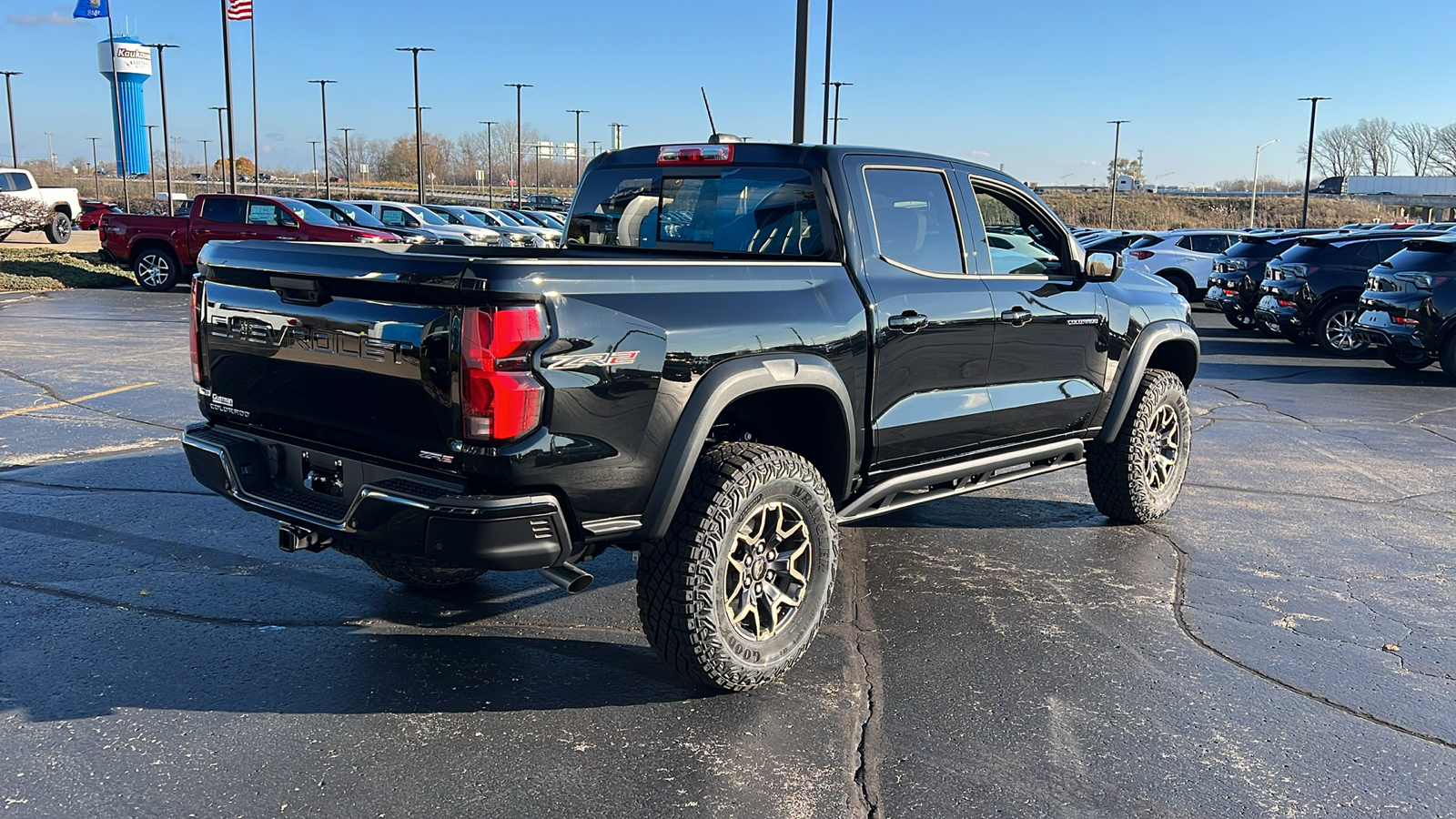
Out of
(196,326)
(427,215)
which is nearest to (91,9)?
(427,215)

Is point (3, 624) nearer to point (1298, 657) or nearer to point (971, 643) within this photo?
point (971, 643)

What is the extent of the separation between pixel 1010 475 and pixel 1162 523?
61.6 inches

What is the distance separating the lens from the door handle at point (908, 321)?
4438 millimetres

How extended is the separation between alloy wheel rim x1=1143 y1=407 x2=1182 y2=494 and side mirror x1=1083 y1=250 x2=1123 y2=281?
1052 millimetres

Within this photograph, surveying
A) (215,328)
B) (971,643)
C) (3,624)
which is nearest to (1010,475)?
(971,643)

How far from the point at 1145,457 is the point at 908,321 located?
239 cm

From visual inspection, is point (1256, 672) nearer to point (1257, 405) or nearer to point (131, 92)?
point (1257, 405)

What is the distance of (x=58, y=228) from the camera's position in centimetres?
3186

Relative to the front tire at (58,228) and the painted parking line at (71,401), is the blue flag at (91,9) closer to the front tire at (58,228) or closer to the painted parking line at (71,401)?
the front tire at (58,228)

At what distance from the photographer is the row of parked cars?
12.7 meters

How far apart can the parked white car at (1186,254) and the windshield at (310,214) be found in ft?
50.5

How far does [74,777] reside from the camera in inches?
128

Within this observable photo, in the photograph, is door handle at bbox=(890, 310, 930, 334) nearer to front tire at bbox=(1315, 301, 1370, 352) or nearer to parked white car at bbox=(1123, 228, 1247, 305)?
front tire at bbox=(1315, 301, 1370, 352)

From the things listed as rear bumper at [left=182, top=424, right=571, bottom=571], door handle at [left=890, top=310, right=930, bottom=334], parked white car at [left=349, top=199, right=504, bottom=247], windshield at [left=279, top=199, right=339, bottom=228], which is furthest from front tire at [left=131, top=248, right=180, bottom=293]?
door handle at [left=890, top=310, right=930, bottom=334]
